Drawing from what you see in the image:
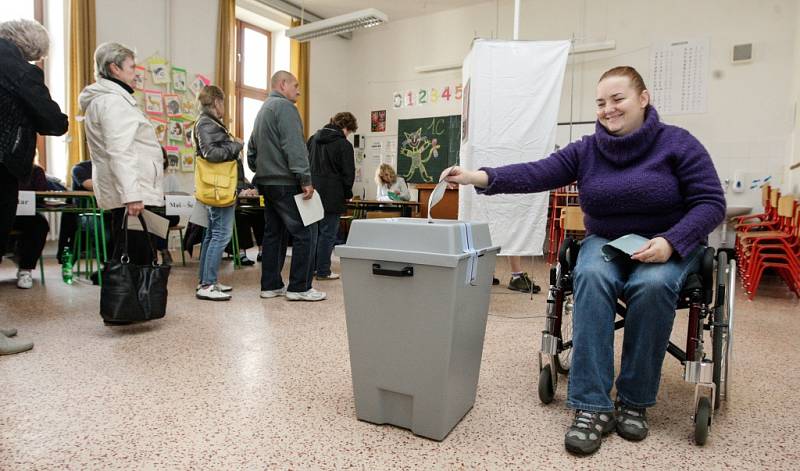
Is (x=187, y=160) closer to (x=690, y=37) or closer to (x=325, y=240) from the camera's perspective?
(x=325, y=240)

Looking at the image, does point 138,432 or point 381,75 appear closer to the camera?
point 138,432

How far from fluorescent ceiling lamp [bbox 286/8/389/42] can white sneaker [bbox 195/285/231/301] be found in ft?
12.4

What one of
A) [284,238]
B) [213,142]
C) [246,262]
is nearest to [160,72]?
[246,262]

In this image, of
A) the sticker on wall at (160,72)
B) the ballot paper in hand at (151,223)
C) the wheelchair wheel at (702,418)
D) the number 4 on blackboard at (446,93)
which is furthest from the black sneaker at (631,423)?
the number 4 on blackboard at (446,93)

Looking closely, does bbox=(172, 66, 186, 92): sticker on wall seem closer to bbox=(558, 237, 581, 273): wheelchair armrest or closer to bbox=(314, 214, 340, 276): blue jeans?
bbox=(314, 214, 340, 276): blue jeans

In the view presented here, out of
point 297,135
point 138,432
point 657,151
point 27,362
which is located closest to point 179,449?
point 138,432

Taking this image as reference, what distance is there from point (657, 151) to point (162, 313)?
6.60ft

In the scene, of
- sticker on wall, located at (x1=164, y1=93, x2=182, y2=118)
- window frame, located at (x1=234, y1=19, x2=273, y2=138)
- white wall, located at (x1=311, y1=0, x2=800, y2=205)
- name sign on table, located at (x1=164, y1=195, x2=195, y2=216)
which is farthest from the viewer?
window frame, located at (x1=234, y1=19, x2=273, y2=138)

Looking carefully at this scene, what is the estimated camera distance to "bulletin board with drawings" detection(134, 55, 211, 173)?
5.32m

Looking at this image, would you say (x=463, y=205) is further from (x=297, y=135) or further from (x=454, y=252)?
(x=454, y=252)

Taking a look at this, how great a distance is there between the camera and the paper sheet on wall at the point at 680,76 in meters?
5.31

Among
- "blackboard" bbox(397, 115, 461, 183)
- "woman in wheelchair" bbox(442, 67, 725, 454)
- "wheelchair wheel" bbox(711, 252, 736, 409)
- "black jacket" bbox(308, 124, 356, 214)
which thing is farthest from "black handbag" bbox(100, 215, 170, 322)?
"blackboard" bbox(397, 115, 461, 183)

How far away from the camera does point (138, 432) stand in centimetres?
129

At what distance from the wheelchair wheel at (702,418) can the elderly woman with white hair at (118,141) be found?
212 cm
